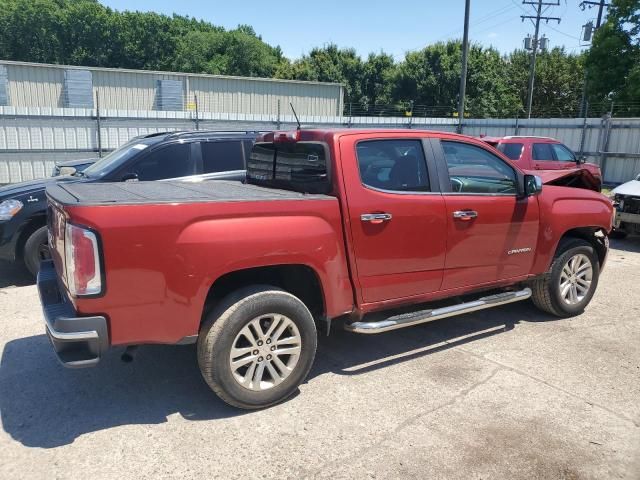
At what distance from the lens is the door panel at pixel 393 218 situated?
12.4ft

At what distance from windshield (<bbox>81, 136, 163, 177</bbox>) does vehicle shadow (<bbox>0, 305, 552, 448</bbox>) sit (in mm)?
2389

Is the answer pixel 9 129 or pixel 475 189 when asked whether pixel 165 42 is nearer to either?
pixel 9 129

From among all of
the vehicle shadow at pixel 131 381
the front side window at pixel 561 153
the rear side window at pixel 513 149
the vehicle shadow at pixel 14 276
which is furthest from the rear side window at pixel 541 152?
the vehicle shadow at pixel 14 276

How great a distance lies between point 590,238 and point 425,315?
102 inches

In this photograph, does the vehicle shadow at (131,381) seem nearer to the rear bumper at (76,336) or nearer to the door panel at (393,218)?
the rear bumper at (76,336)

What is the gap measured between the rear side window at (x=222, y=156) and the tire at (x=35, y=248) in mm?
2050

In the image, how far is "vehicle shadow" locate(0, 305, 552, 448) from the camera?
3.37m

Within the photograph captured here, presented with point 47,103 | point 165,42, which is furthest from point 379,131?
point 165,42

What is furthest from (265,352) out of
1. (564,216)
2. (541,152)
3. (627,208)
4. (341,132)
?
(541,152)

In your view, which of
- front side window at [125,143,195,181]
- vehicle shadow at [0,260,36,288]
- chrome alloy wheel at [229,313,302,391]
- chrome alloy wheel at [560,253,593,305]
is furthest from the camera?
vehicle shadow at [0,260,36,288]

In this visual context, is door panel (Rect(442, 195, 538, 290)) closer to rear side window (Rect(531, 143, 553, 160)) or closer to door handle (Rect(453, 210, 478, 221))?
door handle (Rect(453, 210, 478, 221))

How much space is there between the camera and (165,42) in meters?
60.5

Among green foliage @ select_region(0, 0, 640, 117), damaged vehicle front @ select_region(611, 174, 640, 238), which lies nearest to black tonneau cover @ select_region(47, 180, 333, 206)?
damaged vehicle front @ select_region(611, 174, 640, 238)

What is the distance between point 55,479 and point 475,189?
3.68 metres
